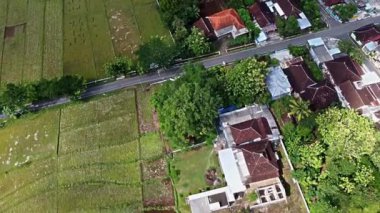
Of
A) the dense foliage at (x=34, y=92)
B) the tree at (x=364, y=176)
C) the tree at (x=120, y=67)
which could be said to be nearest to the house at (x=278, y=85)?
the tree at (x=364, y=176)

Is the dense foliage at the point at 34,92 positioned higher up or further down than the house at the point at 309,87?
higher up

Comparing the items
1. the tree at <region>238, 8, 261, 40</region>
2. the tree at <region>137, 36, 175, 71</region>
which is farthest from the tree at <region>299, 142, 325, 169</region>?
the tree at <region>137, 36, 175, 71</region>

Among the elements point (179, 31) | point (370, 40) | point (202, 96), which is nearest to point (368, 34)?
point (370, 40)

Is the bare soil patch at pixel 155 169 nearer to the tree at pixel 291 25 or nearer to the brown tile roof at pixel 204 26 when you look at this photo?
the brown tile roof at pixel 204 26

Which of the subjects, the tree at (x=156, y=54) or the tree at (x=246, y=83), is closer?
the tree at (x=246, y=83)

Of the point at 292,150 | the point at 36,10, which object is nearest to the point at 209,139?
the point at 292,150

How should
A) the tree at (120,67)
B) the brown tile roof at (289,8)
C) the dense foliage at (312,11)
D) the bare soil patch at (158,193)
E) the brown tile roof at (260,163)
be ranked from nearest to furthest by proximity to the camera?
the brown tile roof at (260,163) < the bare soil patch at (158,193) < the tree at (120,67) < the dense foliage at (312,11) < the brown tile roof at (289,8)

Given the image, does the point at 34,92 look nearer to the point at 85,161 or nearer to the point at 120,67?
the point at 120,67
